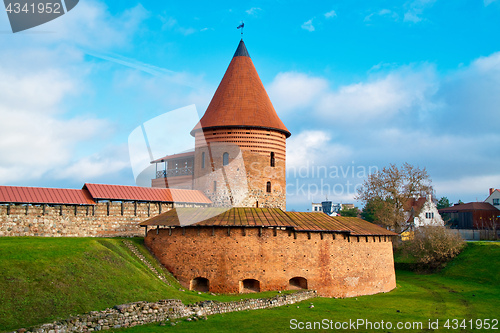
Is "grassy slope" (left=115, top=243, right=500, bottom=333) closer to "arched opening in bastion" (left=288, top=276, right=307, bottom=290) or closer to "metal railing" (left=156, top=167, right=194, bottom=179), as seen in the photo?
"arched opening in bastion" (left=288, top=276, right=307, bottom=290)

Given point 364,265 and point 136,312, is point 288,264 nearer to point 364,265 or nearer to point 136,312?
point 364,265

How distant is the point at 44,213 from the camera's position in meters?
19.3

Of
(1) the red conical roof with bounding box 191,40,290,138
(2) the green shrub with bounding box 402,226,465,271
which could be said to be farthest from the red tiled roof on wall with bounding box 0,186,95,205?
(2) the green shrub with bounding box 402,226,465,271

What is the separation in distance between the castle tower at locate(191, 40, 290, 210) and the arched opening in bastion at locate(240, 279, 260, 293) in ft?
24.3

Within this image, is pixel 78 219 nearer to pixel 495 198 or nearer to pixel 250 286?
pixel 250 286

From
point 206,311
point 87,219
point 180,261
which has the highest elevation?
point 87,219

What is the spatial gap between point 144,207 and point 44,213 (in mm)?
4698

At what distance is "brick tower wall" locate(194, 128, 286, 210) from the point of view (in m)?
25.7

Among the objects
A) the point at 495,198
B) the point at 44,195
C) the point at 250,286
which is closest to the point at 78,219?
the point at 44,195

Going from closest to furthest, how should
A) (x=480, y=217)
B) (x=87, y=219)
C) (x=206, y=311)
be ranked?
(x=206, y=311), (x=87, y=219), (x=480, y=217)

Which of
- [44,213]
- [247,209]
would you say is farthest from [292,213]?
[44,213]

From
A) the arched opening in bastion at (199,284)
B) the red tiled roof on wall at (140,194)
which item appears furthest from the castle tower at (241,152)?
the arched opening in bastion at (199,284)

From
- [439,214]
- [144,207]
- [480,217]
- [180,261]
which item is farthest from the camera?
[439,214]

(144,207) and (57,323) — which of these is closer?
(57,323)
